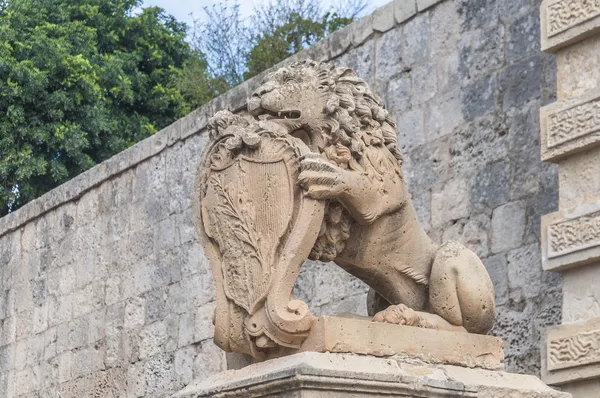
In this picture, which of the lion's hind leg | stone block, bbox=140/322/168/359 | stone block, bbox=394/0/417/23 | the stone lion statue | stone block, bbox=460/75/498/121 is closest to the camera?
the stone lion statue

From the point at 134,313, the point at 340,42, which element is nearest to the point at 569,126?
the point at 340,42

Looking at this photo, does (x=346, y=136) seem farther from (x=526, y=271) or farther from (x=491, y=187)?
(x=491, y=187)

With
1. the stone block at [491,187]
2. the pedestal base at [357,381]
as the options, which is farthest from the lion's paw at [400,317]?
the stone block at [491,187]

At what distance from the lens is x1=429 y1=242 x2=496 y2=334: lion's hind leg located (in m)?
4.44

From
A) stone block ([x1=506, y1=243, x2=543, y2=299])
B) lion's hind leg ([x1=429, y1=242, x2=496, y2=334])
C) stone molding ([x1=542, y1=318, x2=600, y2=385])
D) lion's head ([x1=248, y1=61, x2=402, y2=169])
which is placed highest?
stone block ([x1=506, y1=243, x2=543, y2=299])

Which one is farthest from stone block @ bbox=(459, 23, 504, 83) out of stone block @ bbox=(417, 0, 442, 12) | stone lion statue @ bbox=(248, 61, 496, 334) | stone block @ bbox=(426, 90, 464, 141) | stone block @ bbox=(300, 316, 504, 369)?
stone block @ bbox=(300, 316, 504, 369)

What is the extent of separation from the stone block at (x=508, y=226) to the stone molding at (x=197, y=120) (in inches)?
57.3

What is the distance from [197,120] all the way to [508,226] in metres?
3.28

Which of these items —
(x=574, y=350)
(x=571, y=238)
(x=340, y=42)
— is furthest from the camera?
(x=340, y=42)

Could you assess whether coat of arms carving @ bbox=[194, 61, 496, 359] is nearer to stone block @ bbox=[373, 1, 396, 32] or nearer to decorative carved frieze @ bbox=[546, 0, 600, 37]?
decorative carved frieze @ bbox=[546, 0, 600, 37]

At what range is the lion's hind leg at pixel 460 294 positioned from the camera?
4.44 m

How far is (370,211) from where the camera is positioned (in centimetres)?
432

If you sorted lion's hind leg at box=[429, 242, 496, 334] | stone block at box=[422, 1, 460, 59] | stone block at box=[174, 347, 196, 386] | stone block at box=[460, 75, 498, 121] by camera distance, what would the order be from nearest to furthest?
lion's hind leg at box=[429, 242, 496, 334]
stone block at box=[460, 75, 498, 121]
stone block at box=[422, 1, 460, 59]
stone block at box=[174, 347, 196, 386]

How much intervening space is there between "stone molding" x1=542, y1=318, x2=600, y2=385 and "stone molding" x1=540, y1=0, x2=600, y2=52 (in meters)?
1.31
